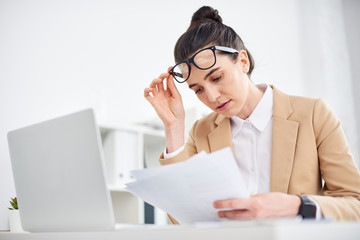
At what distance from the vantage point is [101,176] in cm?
69

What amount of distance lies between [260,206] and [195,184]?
0.15 m

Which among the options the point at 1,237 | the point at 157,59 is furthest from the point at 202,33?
the point at 157,59

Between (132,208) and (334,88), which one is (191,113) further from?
(334,88)

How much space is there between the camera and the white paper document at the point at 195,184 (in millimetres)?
621

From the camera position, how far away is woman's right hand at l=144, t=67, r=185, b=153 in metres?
1.33

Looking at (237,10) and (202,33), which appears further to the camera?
(237,10)

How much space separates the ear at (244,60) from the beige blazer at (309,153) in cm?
16

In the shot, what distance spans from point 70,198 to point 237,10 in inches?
109

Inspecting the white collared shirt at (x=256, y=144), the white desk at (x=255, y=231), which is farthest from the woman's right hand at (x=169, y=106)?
the white desk at (x=255, y=231)

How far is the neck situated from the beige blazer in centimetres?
9

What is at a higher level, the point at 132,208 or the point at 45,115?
the point at 45,115

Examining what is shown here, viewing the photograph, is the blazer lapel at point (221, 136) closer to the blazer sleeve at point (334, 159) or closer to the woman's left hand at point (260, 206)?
the blazer sleeve at point (334, 159)

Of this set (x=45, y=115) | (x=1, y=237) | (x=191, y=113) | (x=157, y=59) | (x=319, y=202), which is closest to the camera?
(x=319, y=202)

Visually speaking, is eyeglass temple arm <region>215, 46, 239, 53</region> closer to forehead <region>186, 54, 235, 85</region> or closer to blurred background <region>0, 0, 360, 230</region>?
forehead <region>186, 54, 235, 85</region>
